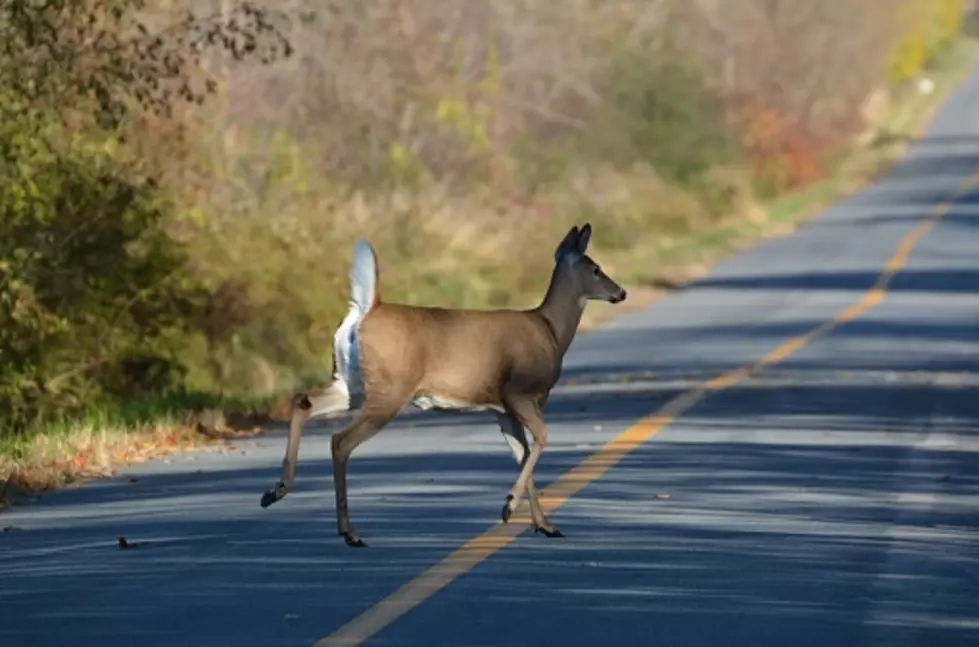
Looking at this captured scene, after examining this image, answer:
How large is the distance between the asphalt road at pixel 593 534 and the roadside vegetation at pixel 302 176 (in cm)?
209

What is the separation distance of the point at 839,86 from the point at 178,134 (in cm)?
6733

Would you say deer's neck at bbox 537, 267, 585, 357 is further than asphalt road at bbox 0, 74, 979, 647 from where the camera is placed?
Yes

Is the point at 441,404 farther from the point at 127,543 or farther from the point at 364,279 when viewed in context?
the point at 127,543

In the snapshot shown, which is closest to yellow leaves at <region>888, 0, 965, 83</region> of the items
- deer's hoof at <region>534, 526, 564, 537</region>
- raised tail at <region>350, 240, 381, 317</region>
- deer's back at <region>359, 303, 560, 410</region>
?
deer's back at <region>359, 303, 560, 410</region>

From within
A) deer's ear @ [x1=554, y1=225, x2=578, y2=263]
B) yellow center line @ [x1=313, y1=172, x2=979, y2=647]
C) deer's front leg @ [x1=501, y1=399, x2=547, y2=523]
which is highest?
deer's ear @ [x1=554, y1=225, x2=578, y2=263]

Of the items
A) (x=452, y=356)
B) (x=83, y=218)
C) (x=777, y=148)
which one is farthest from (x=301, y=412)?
(x=777, y=148)

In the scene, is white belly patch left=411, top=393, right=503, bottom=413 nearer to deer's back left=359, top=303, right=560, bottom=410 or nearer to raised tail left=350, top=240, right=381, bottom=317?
deer's back left=359, top=303, right=560, bottom=410

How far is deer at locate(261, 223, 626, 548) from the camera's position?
48.1 feet

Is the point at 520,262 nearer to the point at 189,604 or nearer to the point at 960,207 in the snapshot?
the point at 960,207

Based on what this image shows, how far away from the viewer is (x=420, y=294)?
38.6m

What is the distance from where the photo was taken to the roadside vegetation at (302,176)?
24.1 metres

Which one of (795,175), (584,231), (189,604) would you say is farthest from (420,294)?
(795,175)

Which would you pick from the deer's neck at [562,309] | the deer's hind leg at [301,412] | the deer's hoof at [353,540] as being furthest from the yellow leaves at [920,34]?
the deer's hoof at [353,540]

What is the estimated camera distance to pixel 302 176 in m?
35.2
